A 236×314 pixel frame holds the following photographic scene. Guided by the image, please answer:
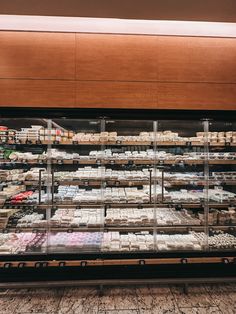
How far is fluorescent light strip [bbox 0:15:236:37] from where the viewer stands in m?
3.00

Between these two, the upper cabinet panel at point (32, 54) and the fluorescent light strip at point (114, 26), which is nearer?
the fluorescent light strip at point (114, 26)

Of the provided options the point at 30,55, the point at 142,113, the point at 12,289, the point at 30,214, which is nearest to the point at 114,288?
the point at 12,289

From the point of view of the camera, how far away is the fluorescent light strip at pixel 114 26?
3.00 metres

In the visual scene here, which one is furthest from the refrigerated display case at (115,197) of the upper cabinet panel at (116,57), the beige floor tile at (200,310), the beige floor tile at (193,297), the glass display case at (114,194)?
the upper cabinet panel at (116,57)

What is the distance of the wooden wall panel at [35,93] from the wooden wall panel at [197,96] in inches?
50.8

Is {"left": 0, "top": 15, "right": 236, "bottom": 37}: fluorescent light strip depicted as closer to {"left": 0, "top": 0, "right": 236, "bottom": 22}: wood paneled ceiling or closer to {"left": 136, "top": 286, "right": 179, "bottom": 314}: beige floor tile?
{"left": 0, "top": 0, "right": 236, "bottom": 22}: wood paneled ceiling

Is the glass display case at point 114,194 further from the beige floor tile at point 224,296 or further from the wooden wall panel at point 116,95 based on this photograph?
the beige floor tile at point 224,296

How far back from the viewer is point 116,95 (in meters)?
3.21

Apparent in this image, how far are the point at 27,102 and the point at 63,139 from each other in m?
0.68

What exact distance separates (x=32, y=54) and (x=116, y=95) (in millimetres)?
1257

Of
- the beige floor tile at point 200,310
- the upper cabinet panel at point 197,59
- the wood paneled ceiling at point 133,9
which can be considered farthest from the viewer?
the upper cabinet panel at point 197,59

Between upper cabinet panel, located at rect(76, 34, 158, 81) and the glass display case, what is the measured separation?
0.65m

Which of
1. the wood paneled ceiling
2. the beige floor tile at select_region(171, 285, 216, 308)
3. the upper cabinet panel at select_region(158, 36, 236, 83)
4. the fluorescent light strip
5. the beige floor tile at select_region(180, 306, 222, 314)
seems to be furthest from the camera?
the upper cabinet panel at select_region(158, 36, 236, 83)

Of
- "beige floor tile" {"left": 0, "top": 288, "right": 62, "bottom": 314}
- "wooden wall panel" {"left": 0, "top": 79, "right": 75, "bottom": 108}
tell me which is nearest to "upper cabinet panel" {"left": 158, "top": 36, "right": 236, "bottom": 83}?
"wooden wall panel" {"left": 0, "top": 79, "right": 75, "bottom": 108}
